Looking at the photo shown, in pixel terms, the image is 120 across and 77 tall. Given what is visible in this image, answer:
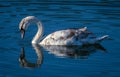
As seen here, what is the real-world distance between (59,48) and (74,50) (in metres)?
0.68

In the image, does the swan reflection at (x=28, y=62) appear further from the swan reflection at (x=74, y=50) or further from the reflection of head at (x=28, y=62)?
the swan reflection at (x=74, y=50)

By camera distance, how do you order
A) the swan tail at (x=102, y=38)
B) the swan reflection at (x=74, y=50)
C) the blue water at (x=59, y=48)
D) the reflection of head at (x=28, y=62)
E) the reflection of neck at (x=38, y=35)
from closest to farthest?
the blue water at (x=59, y=48) < the reflection of head at (x=28, y=62) < the swan reflection at (x=74, y=50) < the swan tail at (x=102, y=38) < the reflection of neck at (x=38, y=35)

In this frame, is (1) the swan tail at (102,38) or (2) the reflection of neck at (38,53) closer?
(2) the reflection of neck at (38,53)

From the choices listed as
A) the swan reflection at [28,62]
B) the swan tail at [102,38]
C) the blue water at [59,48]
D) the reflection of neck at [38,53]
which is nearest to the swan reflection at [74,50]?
the blue water at [59,48]

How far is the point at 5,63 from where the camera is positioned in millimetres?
18516

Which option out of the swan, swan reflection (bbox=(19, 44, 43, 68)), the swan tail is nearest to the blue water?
swan reflection (bbox=(19, 44, 43, 68))

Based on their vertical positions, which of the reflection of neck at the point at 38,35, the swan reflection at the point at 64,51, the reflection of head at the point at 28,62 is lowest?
the reflection of head at the point at 28,62

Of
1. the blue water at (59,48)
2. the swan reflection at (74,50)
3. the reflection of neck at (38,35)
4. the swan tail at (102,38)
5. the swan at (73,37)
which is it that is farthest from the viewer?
the reflection of neck at (38,35)

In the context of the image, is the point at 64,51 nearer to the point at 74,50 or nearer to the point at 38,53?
the point at 74,50

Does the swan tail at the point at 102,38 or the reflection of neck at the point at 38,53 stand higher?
the swan tail at the point at 102,38

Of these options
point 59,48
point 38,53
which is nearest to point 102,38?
point 59,48

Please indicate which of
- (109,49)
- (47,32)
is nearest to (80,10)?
(47,32)

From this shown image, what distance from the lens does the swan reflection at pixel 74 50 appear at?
19803mm

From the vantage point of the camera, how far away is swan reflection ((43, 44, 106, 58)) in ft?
65.0
